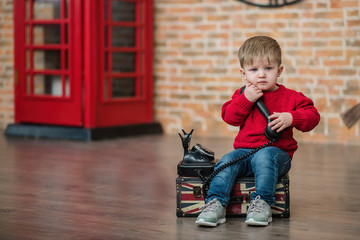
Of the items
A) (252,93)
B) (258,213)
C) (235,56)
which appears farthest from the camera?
(235,56)

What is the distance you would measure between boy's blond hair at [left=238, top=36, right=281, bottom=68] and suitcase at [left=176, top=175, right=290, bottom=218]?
481 millimetres

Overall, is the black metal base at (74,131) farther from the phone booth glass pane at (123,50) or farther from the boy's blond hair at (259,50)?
the boy's blond hair at (259,50)

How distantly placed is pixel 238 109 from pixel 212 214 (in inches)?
17.8

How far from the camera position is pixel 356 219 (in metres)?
2.60

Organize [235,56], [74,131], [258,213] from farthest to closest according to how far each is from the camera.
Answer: [235,56], [74,131], [258,213]

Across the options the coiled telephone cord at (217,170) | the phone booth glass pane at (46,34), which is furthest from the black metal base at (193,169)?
the phone booth glass pane at (46,34)

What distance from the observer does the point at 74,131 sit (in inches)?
205

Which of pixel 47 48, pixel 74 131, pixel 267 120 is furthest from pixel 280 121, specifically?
pixel 47 48

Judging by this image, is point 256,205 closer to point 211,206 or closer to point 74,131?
point 211,206

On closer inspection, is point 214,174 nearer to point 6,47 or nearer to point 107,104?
point 107,104

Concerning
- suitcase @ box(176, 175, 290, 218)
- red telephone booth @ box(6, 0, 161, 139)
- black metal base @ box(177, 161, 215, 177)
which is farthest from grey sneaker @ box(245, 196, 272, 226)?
red telephone booth @ box(6, 0, 161, 139)

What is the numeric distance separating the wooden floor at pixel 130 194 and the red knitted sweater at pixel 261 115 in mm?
319

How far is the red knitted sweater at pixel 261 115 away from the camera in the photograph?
2.63 metres

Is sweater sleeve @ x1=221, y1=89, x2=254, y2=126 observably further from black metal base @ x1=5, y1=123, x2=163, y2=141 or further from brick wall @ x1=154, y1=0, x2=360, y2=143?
black metal base @ x1=5, y1=123, x2=163, y2=141
